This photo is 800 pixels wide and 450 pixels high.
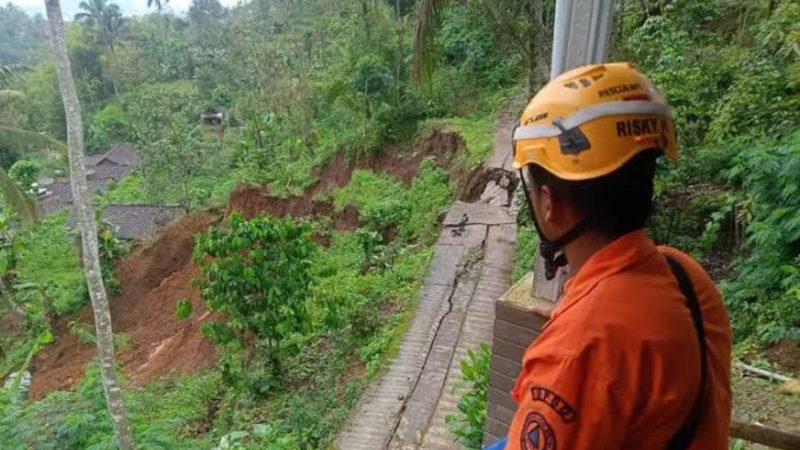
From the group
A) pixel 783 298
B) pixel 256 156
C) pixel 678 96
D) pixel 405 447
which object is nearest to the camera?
pixel 783 298

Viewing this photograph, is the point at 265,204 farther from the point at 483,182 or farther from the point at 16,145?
the point at 483,182

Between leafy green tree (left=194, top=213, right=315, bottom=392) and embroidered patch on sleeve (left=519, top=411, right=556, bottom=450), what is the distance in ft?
19.7

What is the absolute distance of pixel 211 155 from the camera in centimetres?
2467

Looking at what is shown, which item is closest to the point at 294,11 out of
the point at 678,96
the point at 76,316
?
the point at 76,316

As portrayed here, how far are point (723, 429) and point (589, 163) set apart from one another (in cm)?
57

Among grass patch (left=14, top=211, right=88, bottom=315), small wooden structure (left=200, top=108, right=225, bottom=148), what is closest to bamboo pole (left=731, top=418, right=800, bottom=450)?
grass patch (left=14, top=211, right=88, bottom=315)

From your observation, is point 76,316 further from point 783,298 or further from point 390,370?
point 783,298

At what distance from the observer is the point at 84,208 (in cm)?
664

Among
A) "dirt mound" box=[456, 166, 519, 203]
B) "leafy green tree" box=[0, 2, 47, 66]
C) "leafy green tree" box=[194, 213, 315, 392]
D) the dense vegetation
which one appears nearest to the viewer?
the dense vegetation

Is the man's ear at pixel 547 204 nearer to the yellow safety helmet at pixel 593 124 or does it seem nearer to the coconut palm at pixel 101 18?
the yellow safety helmet at pixel 593 124

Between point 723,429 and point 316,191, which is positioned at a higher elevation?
point 723,429

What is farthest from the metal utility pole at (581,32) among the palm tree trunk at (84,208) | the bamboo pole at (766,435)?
the palm tree trunk at (84,208)

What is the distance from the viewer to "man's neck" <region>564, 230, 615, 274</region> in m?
1.21

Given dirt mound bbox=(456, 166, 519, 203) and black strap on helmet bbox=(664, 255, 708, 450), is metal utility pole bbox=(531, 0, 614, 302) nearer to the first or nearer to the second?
black strap on helmet bbox=(664, 255, 708, 450)
